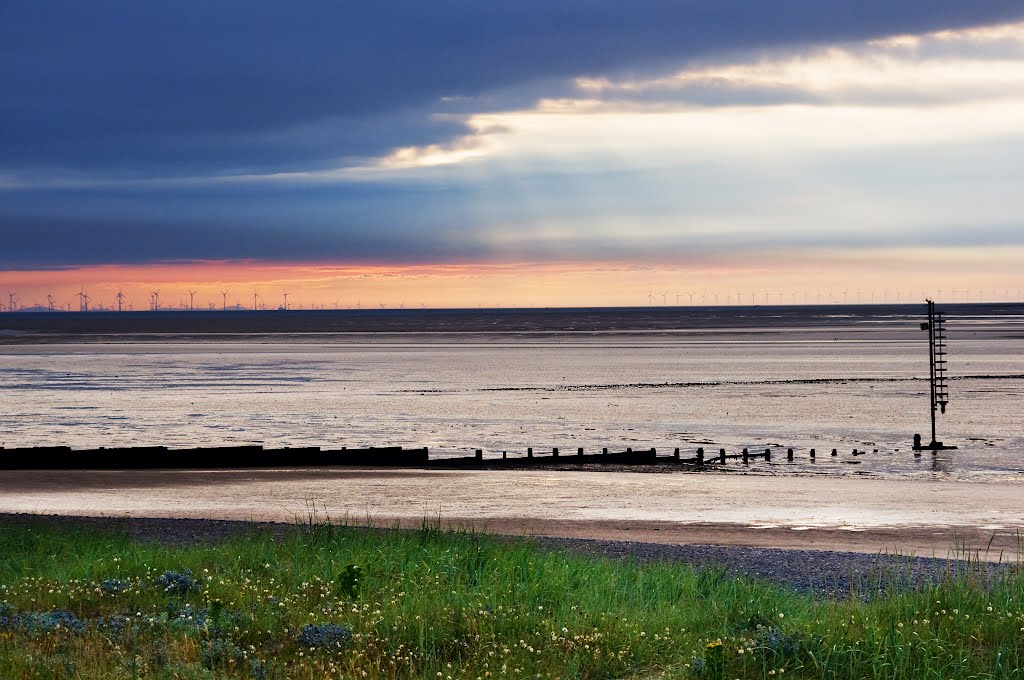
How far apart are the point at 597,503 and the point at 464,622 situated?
18648 millimetres

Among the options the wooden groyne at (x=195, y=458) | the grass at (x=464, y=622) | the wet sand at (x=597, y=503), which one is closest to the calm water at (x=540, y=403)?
the wooden groyne at (x=195, y=458)

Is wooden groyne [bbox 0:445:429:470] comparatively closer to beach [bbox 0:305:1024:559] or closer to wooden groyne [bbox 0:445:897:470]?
wooden groyne [bbox 0:445:897:470]

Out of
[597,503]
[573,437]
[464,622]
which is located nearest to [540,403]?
[573,437]

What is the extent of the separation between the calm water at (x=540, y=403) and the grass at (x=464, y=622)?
29.5 m

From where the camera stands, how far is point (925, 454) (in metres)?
49.3

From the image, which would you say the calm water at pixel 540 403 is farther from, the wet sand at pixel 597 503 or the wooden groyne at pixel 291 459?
the wet sand at pixel 597 503

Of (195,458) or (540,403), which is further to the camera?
(540,403)

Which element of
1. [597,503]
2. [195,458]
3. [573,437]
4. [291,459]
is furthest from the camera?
[573,437]

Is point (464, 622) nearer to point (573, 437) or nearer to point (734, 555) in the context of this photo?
point (734, 555)

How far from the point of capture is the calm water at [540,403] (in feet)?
179

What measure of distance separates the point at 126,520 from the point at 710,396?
60.4 metres

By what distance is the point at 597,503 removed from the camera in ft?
105

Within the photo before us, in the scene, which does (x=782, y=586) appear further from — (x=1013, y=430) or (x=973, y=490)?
(x=1013, y=430)

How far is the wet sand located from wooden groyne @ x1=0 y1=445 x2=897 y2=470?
187 cm
